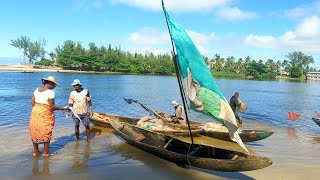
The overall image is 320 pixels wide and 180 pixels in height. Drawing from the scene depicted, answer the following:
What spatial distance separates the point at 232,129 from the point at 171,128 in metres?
4.78

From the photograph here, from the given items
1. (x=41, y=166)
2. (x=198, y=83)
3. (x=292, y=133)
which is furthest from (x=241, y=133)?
(x=41, y=166)

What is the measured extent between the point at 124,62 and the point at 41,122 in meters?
88.6

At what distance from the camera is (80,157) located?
345 inches

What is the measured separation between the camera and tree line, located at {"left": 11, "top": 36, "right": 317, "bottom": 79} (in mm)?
91275

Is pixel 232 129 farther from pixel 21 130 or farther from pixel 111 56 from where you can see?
pixel 111 56

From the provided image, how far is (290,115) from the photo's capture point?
17.8 m

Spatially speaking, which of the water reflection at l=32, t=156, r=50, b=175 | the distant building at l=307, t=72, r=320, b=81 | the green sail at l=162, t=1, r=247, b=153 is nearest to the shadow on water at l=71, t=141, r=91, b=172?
the water reflection at l=32, t=156, r=50, b=175

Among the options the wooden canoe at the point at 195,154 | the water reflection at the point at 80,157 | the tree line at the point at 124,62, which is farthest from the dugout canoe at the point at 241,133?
the tree line at the point at 124,62

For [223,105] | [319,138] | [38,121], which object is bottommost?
[319,138]

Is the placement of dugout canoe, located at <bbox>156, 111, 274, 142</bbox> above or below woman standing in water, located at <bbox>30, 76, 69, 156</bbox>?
below

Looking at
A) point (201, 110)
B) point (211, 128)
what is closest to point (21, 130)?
point (211, 128)

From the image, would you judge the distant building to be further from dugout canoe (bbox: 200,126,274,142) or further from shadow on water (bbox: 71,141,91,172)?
shadow on water (bbox: 71,141,91,172)

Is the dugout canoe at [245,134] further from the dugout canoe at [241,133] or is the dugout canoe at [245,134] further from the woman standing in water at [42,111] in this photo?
the woman standing in water at [42,111]

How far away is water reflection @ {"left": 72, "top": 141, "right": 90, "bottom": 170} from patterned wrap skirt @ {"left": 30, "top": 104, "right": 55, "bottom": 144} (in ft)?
3.42
